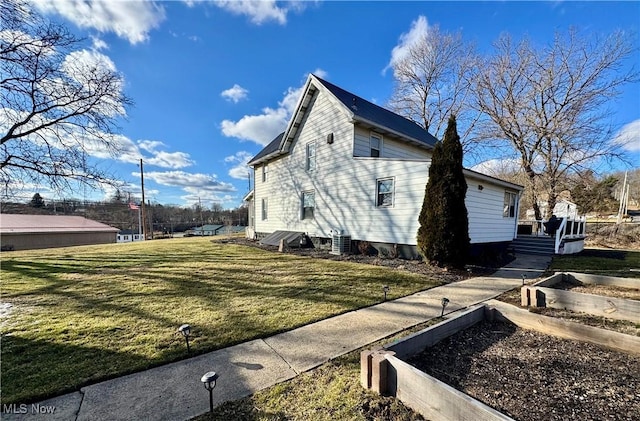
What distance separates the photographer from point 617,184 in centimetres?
3266

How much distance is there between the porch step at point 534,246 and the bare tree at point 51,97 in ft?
59.8

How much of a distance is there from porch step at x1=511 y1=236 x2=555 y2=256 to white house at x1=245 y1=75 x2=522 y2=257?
1393 mm

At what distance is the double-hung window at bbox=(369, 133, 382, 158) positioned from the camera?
1127cm

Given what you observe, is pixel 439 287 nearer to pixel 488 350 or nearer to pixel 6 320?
pixel 488 350

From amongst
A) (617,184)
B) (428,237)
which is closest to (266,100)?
(428,237)

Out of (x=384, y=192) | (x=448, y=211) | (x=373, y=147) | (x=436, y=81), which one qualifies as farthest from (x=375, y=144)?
(x=436, y=81)

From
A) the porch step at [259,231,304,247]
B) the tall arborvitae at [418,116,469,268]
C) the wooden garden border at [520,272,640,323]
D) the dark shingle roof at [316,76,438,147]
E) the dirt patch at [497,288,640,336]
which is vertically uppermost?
the dark shingle roof at [316,76,438,147]

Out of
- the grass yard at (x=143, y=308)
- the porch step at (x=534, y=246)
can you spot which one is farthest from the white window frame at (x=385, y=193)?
the porch step at (x=534, y=246)

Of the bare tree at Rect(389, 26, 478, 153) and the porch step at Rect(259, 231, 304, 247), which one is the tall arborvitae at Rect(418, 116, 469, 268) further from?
the bare tree at Rect(389, 26, 478, 153)

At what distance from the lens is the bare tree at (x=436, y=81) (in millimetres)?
19973

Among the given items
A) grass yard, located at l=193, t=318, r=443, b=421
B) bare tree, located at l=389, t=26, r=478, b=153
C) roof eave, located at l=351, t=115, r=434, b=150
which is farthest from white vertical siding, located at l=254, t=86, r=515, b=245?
bare tree, located at l=389, t=26, r=478, b=153

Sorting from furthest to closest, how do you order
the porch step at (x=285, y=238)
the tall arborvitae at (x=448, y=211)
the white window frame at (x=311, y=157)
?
the white window frame at (x=311, y=157)
the porch step at (x=285, y=238)
the tall arborvitae at (x=448, y=211)

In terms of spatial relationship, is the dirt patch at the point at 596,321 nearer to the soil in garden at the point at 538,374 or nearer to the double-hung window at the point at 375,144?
the soil in garden at the point at 538,374

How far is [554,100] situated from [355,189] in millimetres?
16784
